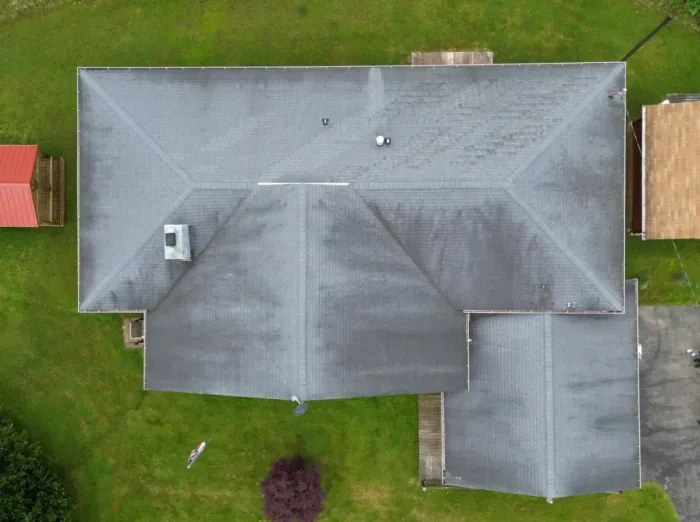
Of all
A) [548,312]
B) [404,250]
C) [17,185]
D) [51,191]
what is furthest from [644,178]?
[17,185]

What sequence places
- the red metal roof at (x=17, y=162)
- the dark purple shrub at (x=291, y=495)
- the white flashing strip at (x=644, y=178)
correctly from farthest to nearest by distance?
the red metal roof at (x=17, y=162) < the white flashing strip at (x=644, y=178) < the dark purple shrub at (x=291, y=495)

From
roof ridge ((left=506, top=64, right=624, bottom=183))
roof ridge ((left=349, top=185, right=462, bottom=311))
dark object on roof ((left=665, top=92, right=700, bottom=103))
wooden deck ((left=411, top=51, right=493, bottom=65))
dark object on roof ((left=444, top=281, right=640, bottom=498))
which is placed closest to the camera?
roof ridge ((left=506, top=64, right=624, bottom=183))

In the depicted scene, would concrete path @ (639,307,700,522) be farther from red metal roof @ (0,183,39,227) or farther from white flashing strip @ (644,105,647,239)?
red metal roof @ (0,183,39,227)

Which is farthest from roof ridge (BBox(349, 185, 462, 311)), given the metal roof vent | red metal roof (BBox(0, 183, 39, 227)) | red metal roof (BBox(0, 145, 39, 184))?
red metal roof (BBox(0, 145, 39, 184))

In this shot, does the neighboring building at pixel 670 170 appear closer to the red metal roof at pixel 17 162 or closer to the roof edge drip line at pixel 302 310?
the roof edge drip line at pixel 302 310

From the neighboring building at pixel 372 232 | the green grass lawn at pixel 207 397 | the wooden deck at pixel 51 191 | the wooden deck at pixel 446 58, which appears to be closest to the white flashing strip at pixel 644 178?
the green grass lawn at pixel 207 397

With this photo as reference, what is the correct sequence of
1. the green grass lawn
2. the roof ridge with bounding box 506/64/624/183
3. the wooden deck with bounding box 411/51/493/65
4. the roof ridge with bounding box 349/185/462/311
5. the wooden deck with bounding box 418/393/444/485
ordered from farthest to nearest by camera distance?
the green grass lawn, the wooden deck with bounding box 418/393/444/485, the wooden deck with bounding box 411/51/493/65, the roof ridge with bounding box 349/185/462/311, the roof ridge with bounding box 506/64/624/183

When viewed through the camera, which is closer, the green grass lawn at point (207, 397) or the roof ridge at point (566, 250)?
the roof ridge at point (566, 250)

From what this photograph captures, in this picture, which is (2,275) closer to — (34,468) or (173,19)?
(34,468)
